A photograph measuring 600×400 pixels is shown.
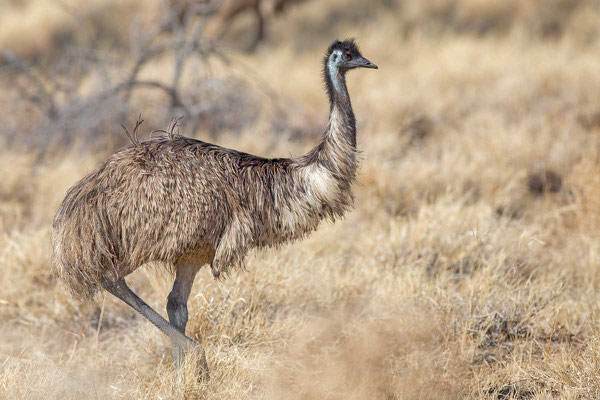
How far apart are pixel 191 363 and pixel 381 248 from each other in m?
2.12

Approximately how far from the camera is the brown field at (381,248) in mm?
3918

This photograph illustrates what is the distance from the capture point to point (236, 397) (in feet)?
11.8

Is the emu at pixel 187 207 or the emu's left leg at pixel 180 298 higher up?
the emu at pixel 187 207

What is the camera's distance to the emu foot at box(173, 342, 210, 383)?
11.5 ft

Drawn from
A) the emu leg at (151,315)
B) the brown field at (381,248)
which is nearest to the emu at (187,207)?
the emu leg at (151,315)

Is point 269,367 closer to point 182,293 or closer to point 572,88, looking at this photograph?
point 182,293

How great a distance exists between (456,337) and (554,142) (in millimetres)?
3689

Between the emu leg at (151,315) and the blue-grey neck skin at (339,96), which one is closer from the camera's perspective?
the emu leg at (151,315)

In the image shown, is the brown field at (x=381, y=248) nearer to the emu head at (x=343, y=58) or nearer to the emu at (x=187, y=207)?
the emu at (x=187, y=207)

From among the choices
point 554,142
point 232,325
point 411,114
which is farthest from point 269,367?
point 411,114

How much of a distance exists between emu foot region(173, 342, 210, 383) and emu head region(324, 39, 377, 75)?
149cm

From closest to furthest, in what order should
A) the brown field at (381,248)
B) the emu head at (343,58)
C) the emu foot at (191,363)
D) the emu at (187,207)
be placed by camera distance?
the emu at (187,207) → the emu foot at (191,363) → the emu head at (343,58) → the brown field at (381,248)

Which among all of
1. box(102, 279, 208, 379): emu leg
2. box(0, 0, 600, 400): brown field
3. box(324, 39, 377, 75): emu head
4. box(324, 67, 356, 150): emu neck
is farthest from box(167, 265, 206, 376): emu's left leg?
box(324, 39, 377, 75): emu head

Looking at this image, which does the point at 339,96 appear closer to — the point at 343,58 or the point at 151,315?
the point at 343,58
